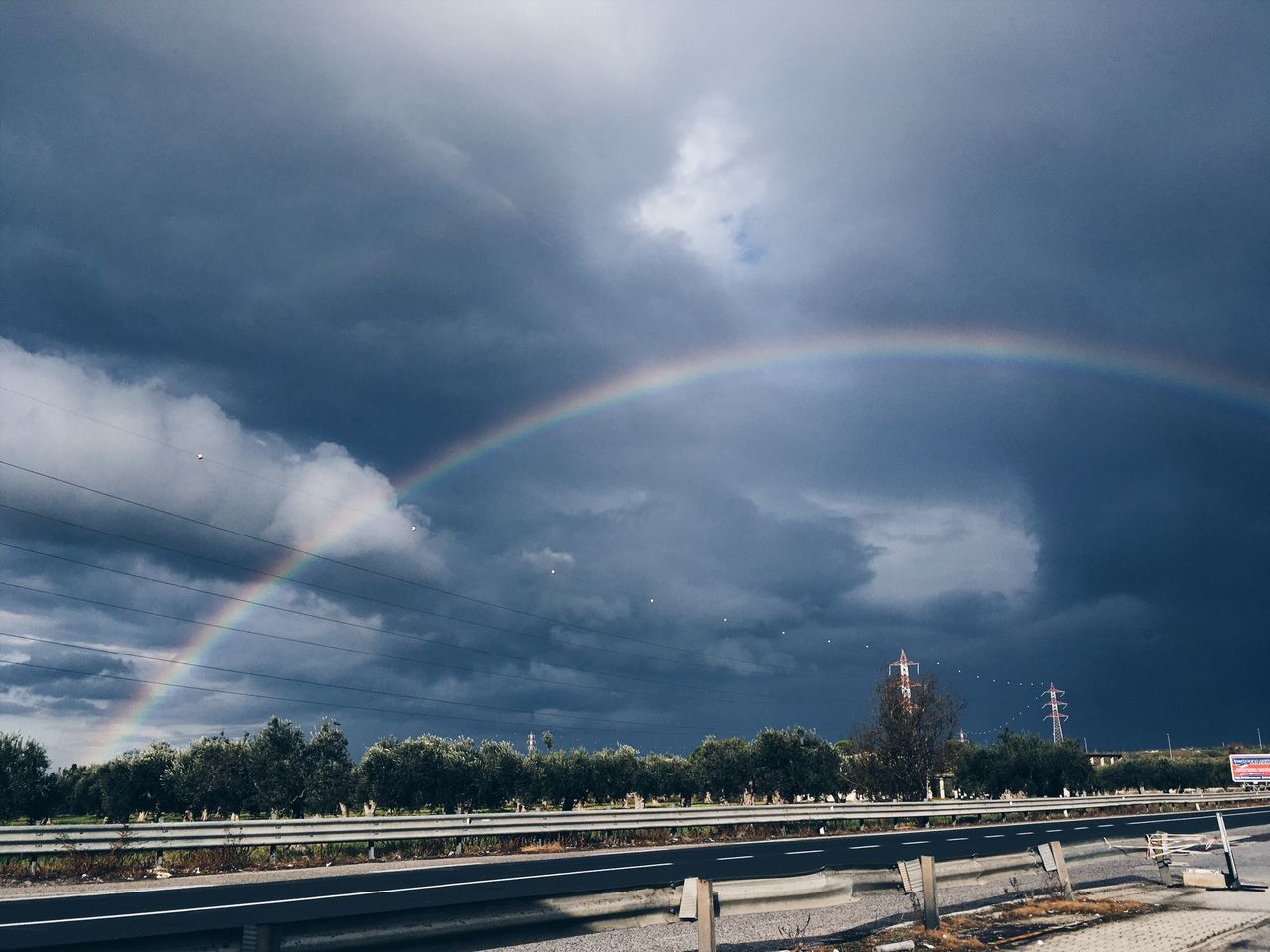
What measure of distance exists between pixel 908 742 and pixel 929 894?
168 feet

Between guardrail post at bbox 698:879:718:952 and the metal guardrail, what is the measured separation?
71.5ft

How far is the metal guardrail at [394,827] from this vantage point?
Answer: 23.6 meters

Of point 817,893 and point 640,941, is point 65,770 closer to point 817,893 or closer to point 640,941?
point 640,941

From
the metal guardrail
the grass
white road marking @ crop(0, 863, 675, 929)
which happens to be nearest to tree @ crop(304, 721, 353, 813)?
the metal guardrail

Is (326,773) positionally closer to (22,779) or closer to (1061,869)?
(22,779)

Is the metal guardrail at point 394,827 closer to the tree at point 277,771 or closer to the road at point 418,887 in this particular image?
the road at point 418,887

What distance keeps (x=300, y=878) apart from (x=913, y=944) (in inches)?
697

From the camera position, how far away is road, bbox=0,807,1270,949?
47.0 feet

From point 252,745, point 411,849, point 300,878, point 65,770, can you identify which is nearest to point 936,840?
point 411,849

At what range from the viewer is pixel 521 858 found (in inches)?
1168

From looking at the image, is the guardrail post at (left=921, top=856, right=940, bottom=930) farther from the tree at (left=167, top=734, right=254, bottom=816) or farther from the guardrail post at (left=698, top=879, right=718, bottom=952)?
the tree at (left=167, top=734, right=254, bottom=816)

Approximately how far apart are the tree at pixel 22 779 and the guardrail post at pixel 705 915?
56059 mm

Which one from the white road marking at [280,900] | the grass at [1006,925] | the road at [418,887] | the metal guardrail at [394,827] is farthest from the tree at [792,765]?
the grass at [1006,925]

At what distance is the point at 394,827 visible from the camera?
29266mm
